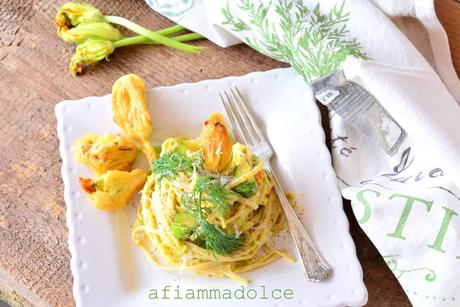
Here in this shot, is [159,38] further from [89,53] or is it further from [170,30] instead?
[89,53]

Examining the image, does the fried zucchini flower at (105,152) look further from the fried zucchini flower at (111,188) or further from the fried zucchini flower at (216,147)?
the fried zucchini flower at (216,147)

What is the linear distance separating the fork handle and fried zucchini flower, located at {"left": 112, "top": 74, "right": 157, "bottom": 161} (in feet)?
1.35

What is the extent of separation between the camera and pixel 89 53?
233 centimetres

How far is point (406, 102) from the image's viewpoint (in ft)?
6.44

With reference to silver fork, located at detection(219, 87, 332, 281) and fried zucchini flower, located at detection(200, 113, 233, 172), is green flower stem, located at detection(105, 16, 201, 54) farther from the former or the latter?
fried zucchini flower, located at detection(200, 113, 233, 172)

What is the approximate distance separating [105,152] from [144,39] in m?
0.52

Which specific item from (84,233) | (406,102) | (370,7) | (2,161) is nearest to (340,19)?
(370,7)

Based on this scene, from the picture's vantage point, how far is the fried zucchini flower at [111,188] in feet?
6.52

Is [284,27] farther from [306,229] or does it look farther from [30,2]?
[30,2]

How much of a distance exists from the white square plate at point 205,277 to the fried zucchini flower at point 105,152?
1.5 inches

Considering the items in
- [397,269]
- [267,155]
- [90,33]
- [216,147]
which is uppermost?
[90,33]

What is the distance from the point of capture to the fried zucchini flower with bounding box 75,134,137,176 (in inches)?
80.1

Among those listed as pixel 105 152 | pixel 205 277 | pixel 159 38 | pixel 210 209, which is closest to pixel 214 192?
pixel 210 209

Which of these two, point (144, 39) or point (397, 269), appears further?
point (144, 39)
